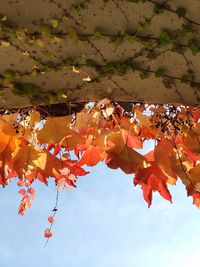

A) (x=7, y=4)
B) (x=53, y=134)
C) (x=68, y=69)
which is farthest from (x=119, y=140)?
(x=7, y=4)

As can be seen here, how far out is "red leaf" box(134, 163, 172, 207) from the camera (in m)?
2.39

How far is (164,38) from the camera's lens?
200cm

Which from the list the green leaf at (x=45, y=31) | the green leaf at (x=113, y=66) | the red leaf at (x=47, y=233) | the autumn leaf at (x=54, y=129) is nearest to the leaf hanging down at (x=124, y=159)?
the autumn leaf at (x=54, y=129)

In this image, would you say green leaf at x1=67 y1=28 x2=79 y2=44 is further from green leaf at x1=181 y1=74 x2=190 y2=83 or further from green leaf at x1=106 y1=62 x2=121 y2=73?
green leaf at x1=181 y1=74 x2=190 y2=83

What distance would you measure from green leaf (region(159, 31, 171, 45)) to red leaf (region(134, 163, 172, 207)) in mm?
744

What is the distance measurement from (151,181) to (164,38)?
0.89m

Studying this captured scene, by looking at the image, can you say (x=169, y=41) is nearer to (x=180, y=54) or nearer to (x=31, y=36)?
(x=180, y=54)

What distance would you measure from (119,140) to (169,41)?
0.69 m

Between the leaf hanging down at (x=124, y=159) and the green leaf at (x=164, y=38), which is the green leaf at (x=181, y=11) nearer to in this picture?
the green leaf at (x=164, y=38)

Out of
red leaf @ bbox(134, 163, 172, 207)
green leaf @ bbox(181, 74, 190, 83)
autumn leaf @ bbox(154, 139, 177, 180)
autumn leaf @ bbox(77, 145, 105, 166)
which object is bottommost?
red leaf @ bbox(134, 163, 172, 207)

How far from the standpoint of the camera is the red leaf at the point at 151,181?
2387mm

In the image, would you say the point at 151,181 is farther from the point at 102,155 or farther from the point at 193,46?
the point at 193,46

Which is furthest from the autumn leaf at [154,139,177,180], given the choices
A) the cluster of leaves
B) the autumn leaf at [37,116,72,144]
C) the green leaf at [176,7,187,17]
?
the green leaf at [176,7,187,17]

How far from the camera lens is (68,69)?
2.18 meters
